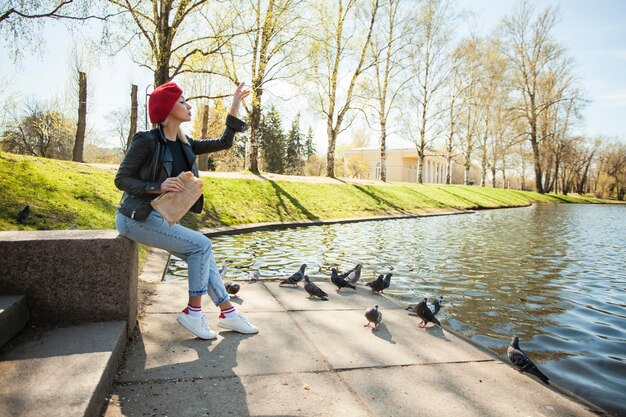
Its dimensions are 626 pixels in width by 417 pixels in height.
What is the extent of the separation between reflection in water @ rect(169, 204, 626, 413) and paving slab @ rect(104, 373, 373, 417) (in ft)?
8.29

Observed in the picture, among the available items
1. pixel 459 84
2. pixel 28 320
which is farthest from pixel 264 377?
pixel 459 84

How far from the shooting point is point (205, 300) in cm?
533

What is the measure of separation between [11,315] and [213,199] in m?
13.6

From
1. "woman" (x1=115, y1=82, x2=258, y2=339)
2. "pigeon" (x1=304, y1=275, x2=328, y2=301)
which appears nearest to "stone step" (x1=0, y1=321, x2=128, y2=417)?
"woman" (x1=115, y1=82, x2=258, y2=339)

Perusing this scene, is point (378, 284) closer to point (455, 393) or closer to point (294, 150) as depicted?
point (455, 393)

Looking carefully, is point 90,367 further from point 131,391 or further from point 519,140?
point 519,140

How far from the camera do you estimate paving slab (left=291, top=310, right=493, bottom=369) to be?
3746mm

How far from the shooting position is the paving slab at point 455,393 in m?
2.93

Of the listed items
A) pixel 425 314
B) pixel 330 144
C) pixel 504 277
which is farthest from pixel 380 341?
pixel 330 144

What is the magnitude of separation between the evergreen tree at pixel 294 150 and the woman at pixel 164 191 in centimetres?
6071

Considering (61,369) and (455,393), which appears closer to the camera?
(61,369)

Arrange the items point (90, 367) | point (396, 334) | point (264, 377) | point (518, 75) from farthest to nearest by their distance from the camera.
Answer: point (518, 75) → point (396, 334) → point (264, 377) → point (90, 367)

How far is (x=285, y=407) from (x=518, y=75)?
187 ft

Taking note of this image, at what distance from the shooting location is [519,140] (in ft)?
171
